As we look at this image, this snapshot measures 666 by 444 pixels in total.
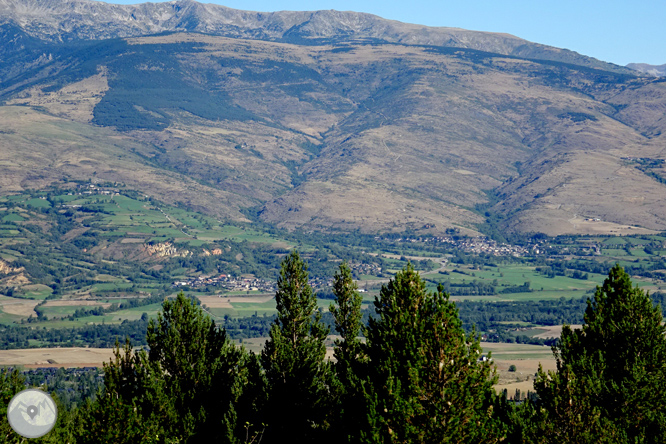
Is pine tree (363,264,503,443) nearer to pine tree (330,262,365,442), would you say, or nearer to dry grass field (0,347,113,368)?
pine tree (330,262,365,442)

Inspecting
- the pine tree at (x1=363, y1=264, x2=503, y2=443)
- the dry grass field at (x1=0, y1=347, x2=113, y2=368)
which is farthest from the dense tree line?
the dry grass field at (x1=0, y1=347, x2=113, y2=368)

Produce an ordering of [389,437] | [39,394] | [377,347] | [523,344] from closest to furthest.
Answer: [39,394], [389,437], [377,347], [523,344]

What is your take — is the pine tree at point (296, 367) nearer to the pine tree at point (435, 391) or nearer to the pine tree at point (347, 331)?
the pine tree at point (347, 331)

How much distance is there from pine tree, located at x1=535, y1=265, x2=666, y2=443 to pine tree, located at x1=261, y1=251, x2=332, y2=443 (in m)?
16.2

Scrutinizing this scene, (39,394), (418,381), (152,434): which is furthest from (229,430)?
(39,394)

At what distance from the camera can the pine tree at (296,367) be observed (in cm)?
5431

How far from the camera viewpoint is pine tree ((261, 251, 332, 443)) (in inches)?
2138

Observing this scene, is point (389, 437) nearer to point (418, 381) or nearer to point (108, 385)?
point (418, 381)

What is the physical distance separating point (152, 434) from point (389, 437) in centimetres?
1324

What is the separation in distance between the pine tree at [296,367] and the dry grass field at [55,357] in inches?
3547

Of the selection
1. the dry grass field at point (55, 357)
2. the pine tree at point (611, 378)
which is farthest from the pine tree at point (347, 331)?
the dry grass field at point (55, 357)

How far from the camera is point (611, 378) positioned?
50.9 metres

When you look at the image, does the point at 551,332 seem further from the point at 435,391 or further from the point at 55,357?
the point at 435,391

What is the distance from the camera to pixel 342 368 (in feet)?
194
